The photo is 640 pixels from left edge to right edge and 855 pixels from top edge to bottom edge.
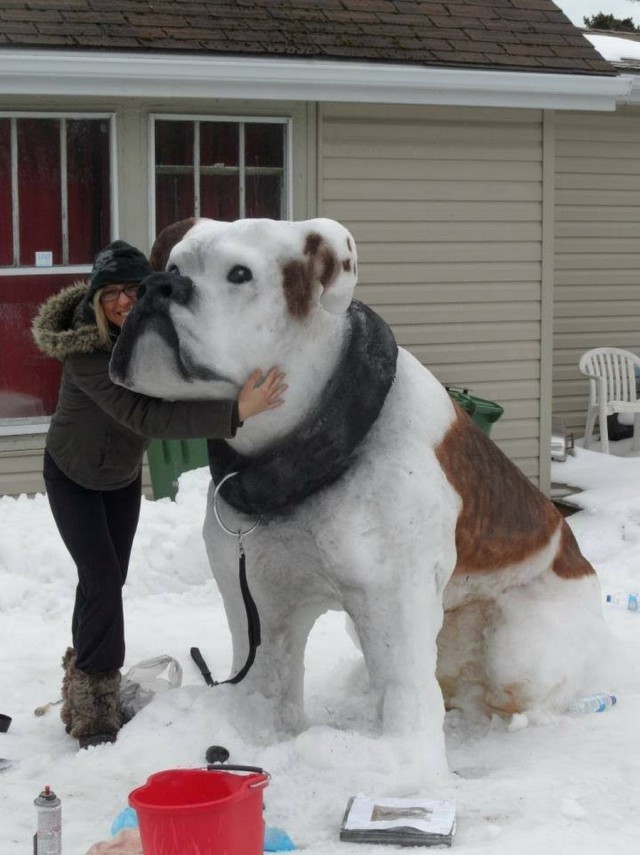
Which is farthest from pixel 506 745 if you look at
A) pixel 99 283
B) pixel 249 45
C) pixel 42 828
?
pixel 249 45

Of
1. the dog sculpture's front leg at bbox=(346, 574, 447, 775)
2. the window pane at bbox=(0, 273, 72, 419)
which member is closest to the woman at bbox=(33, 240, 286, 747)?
the dog sculpture's front leg at bbox=(346, 574, 447, 775)

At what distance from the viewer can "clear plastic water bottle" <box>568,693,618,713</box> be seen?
193 inches

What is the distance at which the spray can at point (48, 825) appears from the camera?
3.57 meters

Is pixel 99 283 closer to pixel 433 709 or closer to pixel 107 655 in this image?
pixel 107 655

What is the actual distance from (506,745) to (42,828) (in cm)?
170

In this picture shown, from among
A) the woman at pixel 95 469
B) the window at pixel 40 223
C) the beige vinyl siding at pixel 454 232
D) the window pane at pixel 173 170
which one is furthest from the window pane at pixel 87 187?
the woman at pixel 95 469

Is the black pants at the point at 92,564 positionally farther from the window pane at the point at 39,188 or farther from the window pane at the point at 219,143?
the window pane at the point at 219,143

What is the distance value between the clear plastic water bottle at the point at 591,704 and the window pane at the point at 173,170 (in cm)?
495

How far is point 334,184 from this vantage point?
9.41m

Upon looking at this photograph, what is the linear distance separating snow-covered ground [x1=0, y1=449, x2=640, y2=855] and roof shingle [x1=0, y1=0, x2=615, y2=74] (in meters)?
3.79

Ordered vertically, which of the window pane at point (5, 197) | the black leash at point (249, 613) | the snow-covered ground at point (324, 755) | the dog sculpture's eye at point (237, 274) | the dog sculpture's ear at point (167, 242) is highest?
the window pane at point (5, 197)

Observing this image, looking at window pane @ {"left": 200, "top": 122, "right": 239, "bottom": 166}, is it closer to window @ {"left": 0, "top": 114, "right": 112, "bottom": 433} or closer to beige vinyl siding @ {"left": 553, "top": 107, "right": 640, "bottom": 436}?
window @ {"left": 0, "top": 114, "right": 112, "bottom": 433}

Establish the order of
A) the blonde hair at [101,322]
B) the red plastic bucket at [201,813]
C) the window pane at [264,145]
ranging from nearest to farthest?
the red plastic bucket at [201,813] < the blonde hair at [101,322] < the window pane at [264,145]

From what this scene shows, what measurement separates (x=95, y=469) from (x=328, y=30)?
17.5 ft
